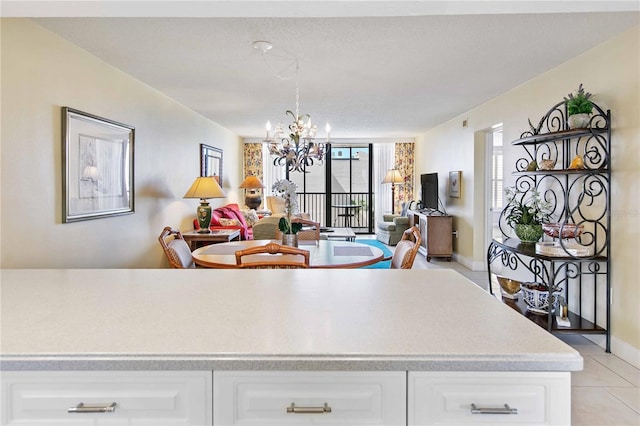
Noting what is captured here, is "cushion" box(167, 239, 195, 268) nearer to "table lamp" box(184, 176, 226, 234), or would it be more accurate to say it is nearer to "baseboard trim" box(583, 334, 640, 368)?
"table lamp" box(184, 176, 226, 234)

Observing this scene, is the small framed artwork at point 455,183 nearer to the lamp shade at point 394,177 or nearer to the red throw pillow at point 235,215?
the lamp shade at point 394,177

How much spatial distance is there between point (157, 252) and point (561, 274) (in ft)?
13.9

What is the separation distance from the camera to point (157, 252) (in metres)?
4.59

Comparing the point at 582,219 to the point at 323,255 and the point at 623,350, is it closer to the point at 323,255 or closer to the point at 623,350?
the point at 623,350

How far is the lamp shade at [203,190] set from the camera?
490cm

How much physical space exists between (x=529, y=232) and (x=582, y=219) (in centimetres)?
41

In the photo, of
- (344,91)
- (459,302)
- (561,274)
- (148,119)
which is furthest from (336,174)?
(459,302)

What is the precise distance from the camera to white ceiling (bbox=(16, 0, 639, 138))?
1.74 meters

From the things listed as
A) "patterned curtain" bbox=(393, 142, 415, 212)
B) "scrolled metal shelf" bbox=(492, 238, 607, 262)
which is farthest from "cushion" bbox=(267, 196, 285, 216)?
"scrolled metal shelf" bbox=(492, 238, 607, 262)

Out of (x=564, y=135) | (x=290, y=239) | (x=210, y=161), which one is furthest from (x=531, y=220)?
(x=210, y=161)

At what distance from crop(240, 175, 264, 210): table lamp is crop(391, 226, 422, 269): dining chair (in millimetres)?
5783

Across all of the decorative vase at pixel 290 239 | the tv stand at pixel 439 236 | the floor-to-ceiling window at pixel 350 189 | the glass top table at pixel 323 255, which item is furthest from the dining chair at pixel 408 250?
the floor-to-ceiling window at pixel 350 189

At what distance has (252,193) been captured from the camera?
859 centimetres

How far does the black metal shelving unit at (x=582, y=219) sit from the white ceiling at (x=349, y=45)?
525mm
